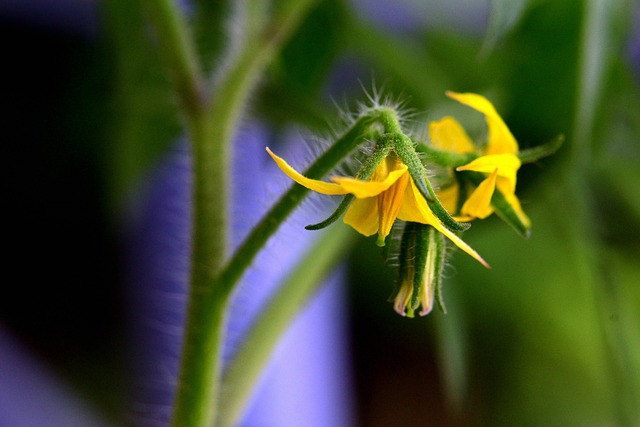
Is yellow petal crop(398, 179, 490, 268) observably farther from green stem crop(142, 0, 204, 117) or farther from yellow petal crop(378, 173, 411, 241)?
green stem crop(142, 0, 204, 117)

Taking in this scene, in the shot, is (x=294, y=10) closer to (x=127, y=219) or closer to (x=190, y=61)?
(x=190, y=61)

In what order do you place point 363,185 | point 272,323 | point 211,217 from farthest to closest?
point 272,323
point 211,217
point 363,185

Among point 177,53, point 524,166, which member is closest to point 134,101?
point 177,53

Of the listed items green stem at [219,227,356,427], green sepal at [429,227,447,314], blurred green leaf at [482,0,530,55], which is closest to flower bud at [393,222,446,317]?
green sepal at [429,227,447,314]

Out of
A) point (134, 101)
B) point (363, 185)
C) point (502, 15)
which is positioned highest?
point (134, 101)

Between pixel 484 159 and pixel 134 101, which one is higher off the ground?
pixel 134 101

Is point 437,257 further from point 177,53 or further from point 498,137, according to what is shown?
point 177,53

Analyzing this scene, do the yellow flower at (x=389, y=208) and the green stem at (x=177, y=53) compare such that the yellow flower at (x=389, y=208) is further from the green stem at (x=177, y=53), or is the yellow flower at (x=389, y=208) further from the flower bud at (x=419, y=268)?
the green stem at (x=177, y=53)
